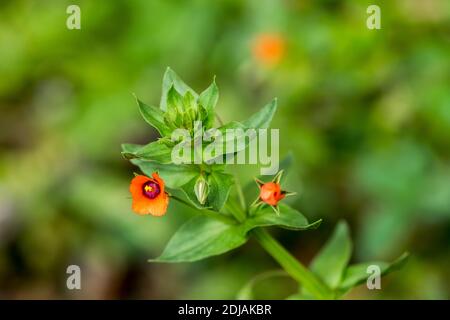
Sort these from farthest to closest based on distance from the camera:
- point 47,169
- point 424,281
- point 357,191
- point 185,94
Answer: point 47,169 → point 357,191 → point 424,281 → point 185,94

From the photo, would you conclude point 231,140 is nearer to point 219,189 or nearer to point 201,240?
point 219,189

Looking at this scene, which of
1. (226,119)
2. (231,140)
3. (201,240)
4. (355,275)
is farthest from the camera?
(226,119)

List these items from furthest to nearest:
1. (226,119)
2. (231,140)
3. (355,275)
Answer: (226,119) → (355,275) → (231,140)

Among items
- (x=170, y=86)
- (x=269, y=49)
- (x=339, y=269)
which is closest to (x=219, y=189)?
(x=170, y=86)

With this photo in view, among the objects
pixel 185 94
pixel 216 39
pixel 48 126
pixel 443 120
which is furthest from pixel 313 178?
pixel 185 94

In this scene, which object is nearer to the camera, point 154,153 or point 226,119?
point 154,153

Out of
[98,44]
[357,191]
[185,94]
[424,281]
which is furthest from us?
[98,44]

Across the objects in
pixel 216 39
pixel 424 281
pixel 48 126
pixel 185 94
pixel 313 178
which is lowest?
pixel 424 281

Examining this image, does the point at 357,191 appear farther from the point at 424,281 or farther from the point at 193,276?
the point at 193,276

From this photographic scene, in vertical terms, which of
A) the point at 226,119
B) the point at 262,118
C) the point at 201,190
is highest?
the point at 226,119
